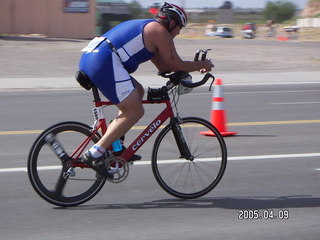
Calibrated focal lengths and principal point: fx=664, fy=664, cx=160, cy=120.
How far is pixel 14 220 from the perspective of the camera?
5.70 m

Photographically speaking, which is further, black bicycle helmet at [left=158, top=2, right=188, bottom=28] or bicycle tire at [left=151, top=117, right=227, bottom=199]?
bicycle tire at [left=151, top=117, right=227, bottom=199]

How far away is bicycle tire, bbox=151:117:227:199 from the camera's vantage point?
21.1 ft

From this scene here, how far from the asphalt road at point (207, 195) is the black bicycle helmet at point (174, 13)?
1.73m

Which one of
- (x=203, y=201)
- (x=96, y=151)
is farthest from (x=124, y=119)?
(x=203, y=201)

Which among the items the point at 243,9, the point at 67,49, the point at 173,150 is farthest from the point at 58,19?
the point at 243,9

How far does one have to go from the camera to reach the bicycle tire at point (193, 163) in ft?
21.1

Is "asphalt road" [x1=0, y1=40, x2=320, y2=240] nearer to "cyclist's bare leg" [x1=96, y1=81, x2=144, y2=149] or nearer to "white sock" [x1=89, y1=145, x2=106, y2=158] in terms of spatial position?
"white sock" [x1=89, y1=145, x2=106, y2=158]

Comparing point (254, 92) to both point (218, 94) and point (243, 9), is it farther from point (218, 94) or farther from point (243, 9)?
point (243, 9)

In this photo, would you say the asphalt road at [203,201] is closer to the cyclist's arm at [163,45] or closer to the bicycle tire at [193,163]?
the bicycle tire at [193,163]

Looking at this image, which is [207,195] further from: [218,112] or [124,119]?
[218,112]

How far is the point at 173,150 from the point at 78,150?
3.15ft
